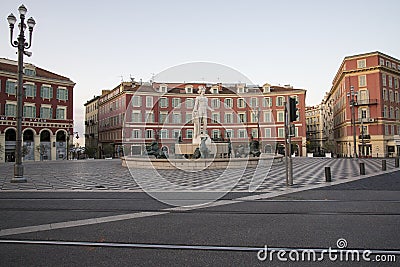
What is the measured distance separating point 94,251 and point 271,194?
727cm

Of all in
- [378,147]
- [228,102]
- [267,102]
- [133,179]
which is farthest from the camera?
[267,102]

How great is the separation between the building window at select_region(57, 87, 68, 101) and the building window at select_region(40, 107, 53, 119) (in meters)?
2.52

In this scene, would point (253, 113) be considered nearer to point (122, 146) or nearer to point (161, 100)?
point (161, 100)

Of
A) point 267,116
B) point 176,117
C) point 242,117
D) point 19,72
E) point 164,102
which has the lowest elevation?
point 19,72

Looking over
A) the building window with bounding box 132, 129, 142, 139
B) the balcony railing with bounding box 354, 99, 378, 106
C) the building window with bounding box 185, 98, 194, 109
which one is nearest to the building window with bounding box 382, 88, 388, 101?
the balcony railing with bounding box 354, 99, 378, 106

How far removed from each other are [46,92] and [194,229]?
49838 mm

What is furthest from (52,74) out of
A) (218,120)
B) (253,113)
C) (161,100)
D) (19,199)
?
(19,199)

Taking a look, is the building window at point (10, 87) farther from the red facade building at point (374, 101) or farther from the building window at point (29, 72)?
the red facade building at point (374, 101)

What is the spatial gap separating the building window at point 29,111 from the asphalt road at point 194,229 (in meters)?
41.5

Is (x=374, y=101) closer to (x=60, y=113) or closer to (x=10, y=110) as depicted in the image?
(x=60, y=113)

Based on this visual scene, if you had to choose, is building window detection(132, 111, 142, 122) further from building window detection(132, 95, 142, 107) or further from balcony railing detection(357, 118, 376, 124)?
balcony railing detection(357, 118, 376, 124)

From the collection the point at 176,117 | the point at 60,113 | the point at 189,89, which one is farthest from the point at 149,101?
the point at 60,113

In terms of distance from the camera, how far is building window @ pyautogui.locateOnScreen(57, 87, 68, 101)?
51.5 meters

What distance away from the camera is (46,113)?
49656 mm
